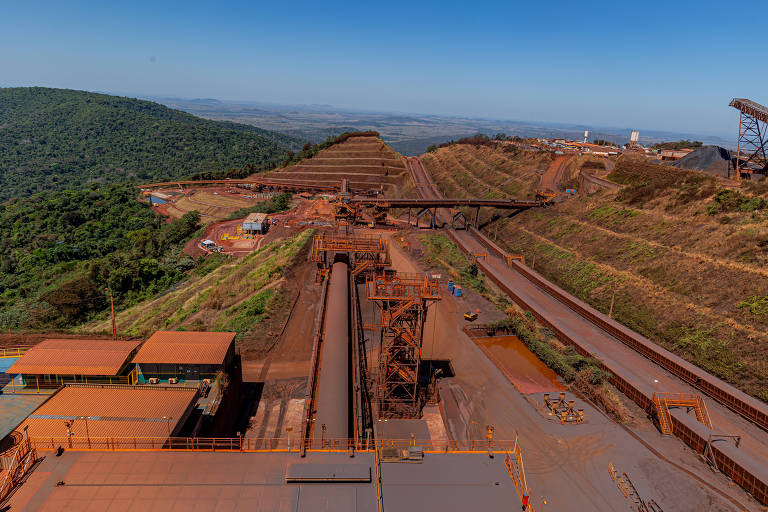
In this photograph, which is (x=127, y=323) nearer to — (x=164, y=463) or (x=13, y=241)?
(x=164, y=463)

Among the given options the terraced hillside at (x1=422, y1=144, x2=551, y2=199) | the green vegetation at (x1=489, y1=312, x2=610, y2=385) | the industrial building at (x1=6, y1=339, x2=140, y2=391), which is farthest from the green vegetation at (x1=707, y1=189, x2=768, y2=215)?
the industrial building at (x1=6, y1=339, x2=140, y2=391)

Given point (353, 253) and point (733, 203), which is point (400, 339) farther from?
point (733, 203)

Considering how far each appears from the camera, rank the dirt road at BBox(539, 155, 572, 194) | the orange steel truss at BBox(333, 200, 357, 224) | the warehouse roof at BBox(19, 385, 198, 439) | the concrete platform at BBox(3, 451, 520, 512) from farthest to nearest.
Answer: the dirt road at BBox(539, 155, 572, 194), the orange steel truss at BBox(333, 200, 357, 224), the warehouse roof at BBox(19, 385, 198, 439), the concrete platform at BBox(3, 451, 520, 512)

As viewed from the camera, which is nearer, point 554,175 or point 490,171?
A: point 554,175

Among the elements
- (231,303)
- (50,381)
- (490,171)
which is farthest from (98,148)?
(50,381)

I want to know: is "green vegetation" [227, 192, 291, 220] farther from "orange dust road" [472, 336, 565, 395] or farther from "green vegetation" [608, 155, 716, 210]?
"green vegetation" [608, 155, 716, 210]

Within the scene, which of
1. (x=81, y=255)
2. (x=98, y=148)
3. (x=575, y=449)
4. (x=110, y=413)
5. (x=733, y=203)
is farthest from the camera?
(x=98, y=148)

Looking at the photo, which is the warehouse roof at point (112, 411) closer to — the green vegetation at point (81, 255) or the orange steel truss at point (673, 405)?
the orange steel truss at point (673, 405)
